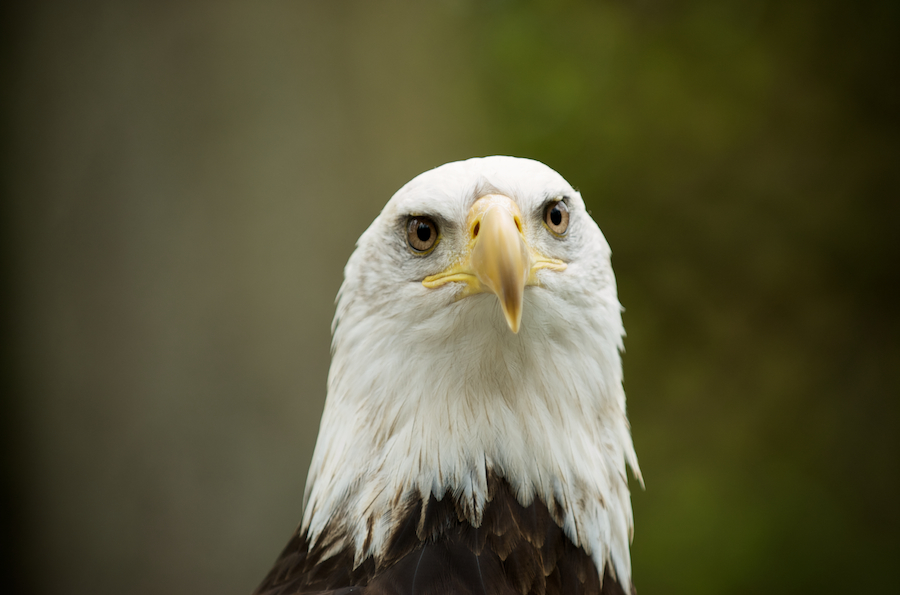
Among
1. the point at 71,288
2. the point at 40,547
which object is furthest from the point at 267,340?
the point at 40,547

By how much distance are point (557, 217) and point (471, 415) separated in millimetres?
341

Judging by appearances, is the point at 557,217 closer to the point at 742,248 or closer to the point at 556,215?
the point at 556,215

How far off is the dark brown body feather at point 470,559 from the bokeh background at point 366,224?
1789 mm

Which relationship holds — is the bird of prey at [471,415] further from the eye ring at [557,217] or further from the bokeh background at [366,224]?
the bokeh background at [366,224]

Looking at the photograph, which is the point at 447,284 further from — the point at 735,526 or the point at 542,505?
the point at 735,526

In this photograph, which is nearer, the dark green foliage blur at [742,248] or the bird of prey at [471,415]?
the bird of prey at [471,415]

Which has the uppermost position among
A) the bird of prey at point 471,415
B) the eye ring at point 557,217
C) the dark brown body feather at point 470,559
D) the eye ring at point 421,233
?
the eye ring at point 557,217

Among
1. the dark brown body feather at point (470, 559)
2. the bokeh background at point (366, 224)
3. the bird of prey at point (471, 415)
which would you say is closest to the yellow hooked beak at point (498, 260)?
the bird of prey at point (471, 415)

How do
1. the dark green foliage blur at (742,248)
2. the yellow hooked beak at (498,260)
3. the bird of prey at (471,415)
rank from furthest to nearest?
the dark green foliage blur at (742,248) < the bird of prey at (471,415) < the yellow hooked beak at (498,260)

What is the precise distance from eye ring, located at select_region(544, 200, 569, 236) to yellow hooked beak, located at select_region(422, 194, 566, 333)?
0.06m

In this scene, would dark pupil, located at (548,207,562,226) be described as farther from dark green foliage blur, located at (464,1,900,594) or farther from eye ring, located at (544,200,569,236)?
dark green foliage blur, located at (464,1,900,594)

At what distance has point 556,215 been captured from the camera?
106cm

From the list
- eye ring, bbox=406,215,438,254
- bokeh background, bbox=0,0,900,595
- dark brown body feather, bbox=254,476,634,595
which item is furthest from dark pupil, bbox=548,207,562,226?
bokeh background, bbox=0,0,900,595

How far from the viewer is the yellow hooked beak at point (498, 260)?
0.88 m
